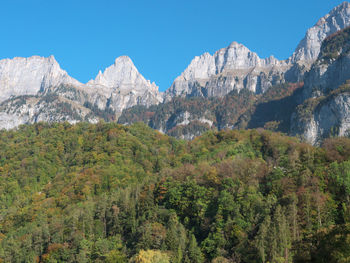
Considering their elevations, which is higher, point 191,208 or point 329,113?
point 329,113

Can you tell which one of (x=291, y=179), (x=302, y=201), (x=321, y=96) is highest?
(x=321, y=96)

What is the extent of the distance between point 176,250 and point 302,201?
2355 centimetres

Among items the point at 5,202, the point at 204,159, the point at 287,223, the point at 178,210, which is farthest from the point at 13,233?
the point at 287,223

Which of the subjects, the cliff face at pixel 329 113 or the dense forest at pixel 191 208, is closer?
the dense forest at pixel 191 208

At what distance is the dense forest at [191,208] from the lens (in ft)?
205

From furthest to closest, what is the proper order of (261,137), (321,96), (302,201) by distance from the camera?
1. (321,96)
2. (261,137)
3. (302,201)

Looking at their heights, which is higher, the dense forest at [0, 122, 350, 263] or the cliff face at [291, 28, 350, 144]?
the cliff face at [291, 28, 350, 144]

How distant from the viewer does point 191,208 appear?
7694cm

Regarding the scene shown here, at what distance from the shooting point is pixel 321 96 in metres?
200

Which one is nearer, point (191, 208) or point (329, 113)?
point (191, 208)

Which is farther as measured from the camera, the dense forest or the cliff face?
the cliff face

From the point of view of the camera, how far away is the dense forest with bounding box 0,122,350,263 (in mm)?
62438

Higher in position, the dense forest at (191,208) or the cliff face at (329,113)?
the cliff face at (329,113)

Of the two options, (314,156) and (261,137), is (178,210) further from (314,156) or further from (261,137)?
(261,137)
